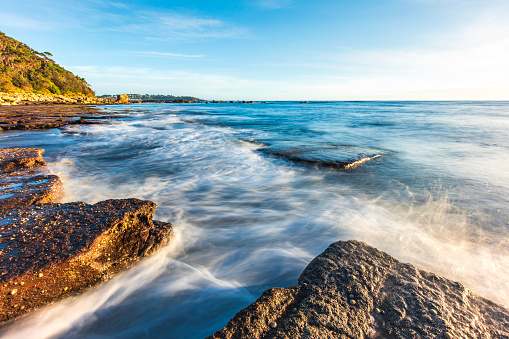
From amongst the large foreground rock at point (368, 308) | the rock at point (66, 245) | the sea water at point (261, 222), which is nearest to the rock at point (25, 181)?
the rock at point (66, 245)

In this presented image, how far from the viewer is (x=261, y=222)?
12.8 ft

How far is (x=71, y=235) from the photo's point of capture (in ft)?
7.01

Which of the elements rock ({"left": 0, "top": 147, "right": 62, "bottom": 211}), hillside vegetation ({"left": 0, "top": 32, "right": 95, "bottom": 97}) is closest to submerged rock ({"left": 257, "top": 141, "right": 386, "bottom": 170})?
rock ({"left": 0, "top": 147, "right": 62, "bottom": 211})

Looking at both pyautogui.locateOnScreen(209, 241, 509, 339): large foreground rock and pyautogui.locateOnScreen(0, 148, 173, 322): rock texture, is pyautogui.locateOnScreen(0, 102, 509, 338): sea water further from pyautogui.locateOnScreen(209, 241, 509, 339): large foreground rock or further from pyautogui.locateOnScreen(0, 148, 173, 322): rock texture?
pyautogui.locateOnScreen(209, 241, 509, 339): large foreground rock

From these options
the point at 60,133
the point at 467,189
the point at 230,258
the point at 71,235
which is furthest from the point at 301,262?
the point at 60,133

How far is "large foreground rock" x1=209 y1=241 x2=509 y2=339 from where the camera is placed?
4.86 ft

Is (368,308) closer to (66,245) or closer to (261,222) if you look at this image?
(261,222)

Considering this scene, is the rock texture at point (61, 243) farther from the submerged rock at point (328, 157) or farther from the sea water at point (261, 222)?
the submerged rock at point (328, 157)

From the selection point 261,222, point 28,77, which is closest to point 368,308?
point 261,222

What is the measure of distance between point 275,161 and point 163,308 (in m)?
5.77

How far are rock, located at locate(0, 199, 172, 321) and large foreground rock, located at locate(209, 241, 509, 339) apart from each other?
1431mm

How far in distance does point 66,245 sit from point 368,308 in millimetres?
2493

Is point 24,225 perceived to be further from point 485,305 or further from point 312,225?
point 485,305

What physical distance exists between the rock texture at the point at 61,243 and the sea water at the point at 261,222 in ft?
0.44
